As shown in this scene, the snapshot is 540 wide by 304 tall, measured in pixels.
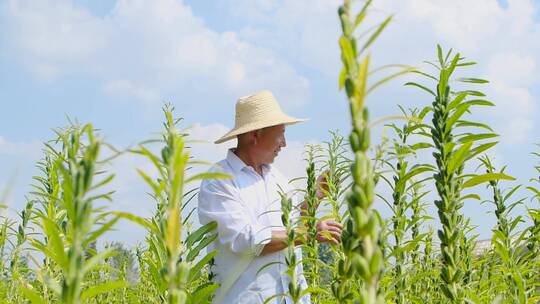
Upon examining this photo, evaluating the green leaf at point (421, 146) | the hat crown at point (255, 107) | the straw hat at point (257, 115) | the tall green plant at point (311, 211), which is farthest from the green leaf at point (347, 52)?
the hat crown at point (255, 107)

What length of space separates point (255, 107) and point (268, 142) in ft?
0.76

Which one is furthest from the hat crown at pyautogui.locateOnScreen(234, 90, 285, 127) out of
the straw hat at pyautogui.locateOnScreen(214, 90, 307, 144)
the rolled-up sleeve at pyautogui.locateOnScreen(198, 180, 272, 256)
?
the rolled-up sleeve at pyautogui.locateOnScreen(198, 180, 272, 256)

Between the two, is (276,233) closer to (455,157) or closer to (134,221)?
(455,157)

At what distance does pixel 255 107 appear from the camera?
390 centimetres

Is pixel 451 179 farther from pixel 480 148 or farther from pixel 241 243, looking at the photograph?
pixel 241 243

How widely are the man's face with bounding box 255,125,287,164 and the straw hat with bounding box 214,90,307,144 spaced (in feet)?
0.23

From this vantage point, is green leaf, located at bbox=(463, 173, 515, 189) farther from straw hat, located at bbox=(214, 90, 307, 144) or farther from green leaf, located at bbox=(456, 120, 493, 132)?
straw hat, located at bbox=(214, 90, 307, 144)

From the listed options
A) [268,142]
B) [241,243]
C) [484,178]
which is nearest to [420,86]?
[484,178]

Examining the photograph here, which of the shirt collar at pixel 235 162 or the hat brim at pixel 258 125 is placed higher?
the hat brim at pixel 258 125

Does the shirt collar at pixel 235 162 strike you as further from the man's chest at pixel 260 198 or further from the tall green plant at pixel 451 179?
the tall green plant at pixel 451 179

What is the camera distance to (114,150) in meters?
1.02

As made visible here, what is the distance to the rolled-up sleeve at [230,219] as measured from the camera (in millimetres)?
3316

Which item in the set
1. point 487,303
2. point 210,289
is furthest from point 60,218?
point 487,303

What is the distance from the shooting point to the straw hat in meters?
3.75
